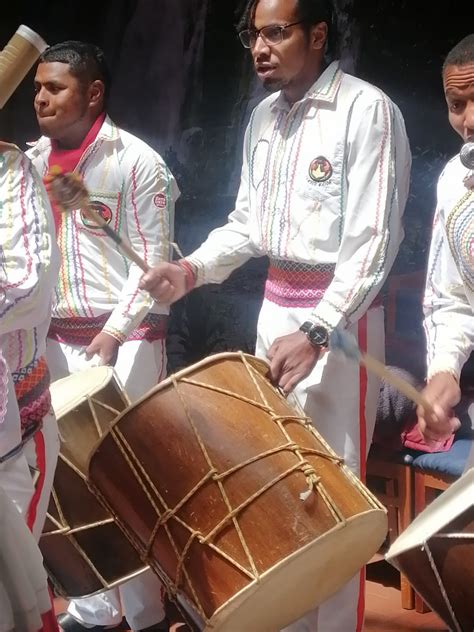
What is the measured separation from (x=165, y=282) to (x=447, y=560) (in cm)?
139

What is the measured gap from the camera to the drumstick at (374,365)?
8.15 ft

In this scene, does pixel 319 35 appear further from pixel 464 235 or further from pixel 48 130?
pixel 48 130

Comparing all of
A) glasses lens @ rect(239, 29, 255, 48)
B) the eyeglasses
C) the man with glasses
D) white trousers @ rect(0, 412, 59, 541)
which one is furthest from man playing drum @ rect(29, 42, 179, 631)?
white trousers @ rect(0, 412, 59, 541)

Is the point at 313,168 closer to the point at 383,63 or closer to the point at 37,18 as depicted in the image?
the point at 383,63

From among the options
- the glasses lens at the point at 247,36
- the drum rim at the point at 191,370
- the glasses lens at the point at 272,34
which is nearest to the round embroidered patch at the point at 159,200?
the glasses lens at the point at 247,36

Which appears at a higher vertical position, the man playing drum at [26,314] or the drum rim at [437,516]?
the man playing drum at [26,314]

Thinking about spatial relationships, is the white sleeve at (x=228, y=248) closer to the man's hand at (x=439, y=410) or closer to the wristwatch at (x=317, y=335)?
the wristwatch at (x=317, y=335)

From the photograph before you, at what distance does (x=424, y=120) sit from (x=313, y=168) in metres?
1.43

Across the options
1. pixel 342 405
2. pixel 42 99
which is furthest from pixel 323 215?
pixel 42 99

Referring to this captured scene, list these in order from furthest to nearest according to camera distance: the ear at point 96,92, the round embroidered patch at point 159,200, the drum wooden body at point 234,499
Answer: the ear at point 96,92, the round embroidered patch at point 159,200, the drum wooden body at point 234,499


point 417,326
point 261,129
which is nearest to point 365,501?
point 261,129

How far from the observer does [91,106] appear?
401cm

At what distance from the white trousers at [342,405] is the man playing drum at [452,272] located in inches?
14.1

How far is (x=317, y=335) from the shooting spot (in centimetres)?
298
